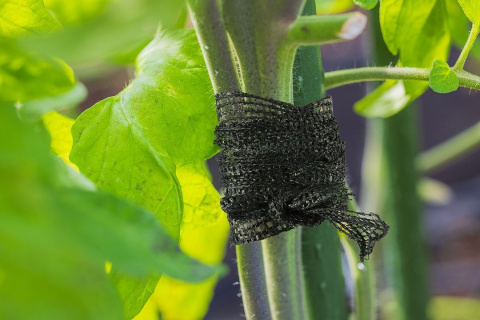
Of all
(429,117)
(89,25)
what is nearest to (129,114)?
(89,25)

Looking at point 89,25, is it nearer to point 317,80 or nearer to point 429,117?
point 317,80

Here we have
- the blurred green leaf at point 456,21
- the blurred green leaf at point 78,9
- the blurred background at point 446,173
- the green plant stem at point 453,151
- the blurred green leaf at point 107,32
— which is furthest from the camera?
the blurred background at point 446,173

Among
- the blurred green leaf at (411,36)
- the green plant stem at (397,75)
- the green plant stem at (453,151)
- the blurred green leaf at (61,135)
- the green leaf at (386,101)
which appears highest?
the green plant stem at (453,151)

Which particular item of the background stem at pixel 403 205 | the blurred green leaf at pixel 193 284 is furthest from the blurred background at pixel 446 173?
the blurred green leaf at pixel 193 284

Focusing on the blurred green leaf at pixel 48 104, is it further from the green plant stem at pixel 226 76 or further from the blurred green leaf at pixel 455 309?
the blurred green leaf at pixel 455 309

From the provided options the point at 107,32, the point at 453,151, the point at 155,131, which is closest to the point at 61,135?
the point at 155,131

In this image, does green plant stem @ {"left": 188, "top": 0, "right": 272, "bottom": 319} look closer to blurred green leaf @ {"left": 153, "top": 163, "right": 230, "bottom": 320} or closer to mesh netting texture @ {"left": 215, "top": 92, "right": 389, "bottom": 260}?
mesh netting texture @ {"left": 215, "top": 92, "right": 389, "bottom": 260}

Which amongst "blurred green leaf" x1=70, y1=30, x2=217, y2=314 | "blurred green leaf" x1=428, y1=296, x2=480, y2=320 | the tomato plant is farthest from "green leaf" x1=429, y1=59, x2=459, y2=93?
"blurred green leaf" x1=428, y1=296, x2=480, y2=320
